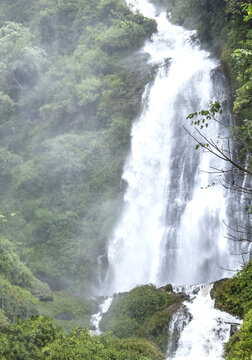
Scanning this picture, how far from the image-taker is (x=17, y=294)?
15055 millimetres

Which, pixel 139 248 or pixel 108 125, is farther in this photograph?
pixel 108 125

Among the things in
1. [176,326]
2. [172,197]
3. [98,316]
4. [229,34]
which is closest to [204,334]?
[176,326]

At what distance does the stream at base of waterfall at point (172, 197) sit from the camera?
18.8 meters

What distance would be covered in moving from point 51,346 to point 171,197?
12931 millimetres

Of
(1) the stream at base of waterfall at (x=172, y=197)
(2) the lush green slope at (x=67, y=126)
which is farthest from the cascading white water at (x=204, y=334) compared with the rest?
(2) the lush green slope at (x=67, y=126)

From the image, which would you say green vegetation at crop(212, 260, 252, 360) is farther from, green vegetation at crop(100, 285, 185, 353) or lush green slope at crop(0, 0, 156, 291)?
lush green slope at crop(0, 0, 156, 291)

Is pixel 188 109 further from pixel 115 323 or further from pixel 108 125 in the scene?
pixel 115 323

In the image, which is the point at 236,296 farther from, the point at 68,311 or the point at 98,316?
the point at 68,311

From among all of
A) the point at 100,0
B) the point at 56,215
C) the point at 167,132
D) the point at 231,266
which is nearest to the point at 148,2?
the point at 100,0

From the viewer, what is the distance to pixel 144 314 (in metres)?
14.0

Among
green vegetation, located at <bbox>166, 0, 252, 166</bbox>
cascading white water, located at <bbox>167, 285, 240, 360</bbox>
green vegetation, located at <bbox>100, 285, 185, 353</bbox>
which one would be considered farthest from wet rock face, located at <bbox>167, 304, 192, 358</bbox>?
green vegetation, located at <bbox>166, 0, 252, 166</bbox>

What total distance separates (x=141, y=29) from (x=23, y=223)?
61.7ft

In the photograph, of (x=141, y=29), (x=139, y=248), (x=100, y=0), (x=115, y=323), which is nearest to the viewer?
(x=115, y=323)

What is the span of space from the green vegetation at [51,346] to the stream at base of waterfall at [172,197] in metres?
4.40
